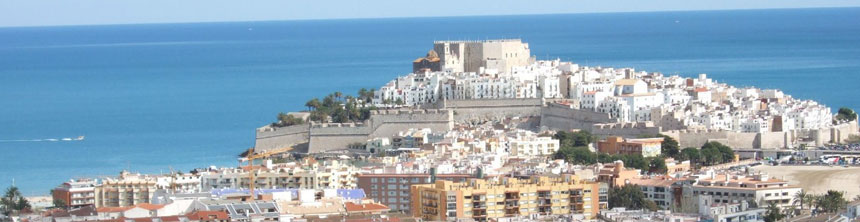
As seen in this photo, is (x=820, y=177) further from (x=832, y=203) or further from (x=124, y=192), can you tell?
(x=124, y=192)

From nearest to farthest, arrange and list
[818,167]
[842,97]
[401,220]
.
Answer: [401,220] → [818,167] → [842,97]

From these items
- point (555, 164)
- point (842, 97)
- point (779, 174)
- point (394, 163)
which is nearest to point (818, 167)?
point (779, 174)

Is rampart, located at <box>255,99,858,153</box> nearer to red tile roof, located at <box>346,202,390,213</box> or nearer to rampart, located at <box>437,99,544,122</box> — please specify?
rampart, located at <box>437,99,544,122</box>

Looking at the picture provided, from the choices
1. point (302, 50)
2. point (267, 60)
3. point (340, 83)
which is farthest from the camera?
point (302, 50)

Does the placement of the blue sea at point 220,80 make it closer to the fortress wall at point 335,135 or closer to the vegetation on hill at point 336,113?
the vegetation on hill at point 336,113

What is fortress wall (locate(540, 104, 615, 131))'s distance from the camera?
4084 cm

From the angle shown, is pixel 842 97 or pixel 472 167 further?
pixel 842 97

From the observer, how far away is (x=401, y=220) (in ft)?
74.9

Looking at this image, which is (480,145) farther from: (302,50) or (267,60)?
(302,50)

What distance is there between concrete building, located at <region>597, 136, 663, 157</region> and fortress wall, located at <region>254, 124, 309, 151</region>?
22.9 ft

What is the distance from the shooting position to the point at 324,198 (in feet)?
82.3

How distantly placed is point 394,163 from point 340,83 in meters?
31.3

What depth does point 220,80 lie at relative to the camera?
71.7 meters

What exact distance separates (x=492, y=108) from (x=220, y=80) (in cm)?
3001
